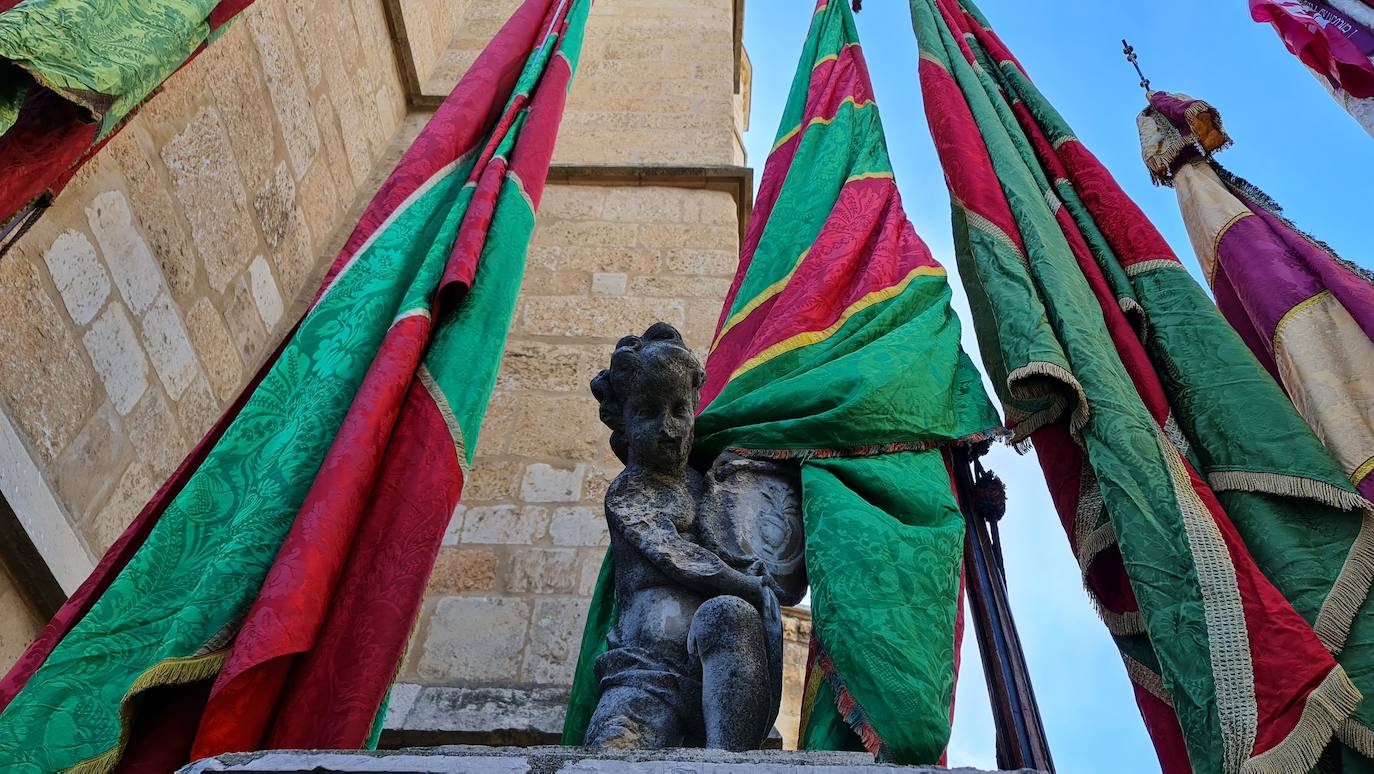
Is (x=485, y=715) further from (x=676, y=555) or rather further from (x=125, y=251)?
(x=125, y=251)

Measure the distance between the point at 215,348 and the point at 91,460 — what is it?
0.70m

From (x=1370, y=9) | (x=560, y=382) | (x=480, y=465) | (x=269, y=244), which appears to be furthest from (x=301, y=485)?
(x=1370, y=9)

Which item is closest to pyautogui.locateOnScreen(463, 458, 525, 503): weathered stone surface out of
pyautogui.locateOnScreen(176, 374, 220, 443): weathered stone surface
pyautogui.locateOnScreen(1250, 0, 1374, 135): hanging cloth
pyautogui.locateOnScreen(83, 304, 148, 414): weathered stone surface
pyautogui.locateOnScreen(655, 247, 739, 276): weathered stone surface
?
pyautogui.locateOnScreen(176, 374, 220, 443): weathered stone surface

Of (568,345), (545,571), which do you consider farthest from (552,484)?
(568,345)

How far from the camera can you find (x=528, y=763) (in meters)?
1.22

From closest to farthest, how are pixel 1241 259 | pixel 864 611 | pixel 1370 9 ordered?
pixel 864 611, pixel 1241 259, pixel 1370 9

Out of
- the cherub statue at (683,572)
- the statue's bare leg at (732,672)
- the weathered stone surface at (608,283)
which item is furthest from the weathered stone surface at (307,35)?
the statue's bare leg at (732,672)

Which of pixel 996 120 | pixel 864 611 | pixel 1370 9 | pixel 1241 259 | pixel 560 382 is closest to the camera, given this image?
pixel 864 611

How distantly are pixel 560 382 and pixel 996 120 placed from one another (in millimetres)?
1651

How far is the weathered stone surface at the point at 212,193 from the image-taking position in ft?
11.1

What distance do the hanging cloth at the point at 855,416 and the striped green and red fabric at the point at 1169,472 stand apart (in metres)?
0.16

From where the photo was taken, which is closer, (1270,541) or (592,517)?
(1270,541)

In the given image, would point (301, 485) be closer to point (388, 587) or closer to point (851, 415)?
point (388, 587)

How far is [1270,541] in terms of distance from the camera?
1.73 metres
